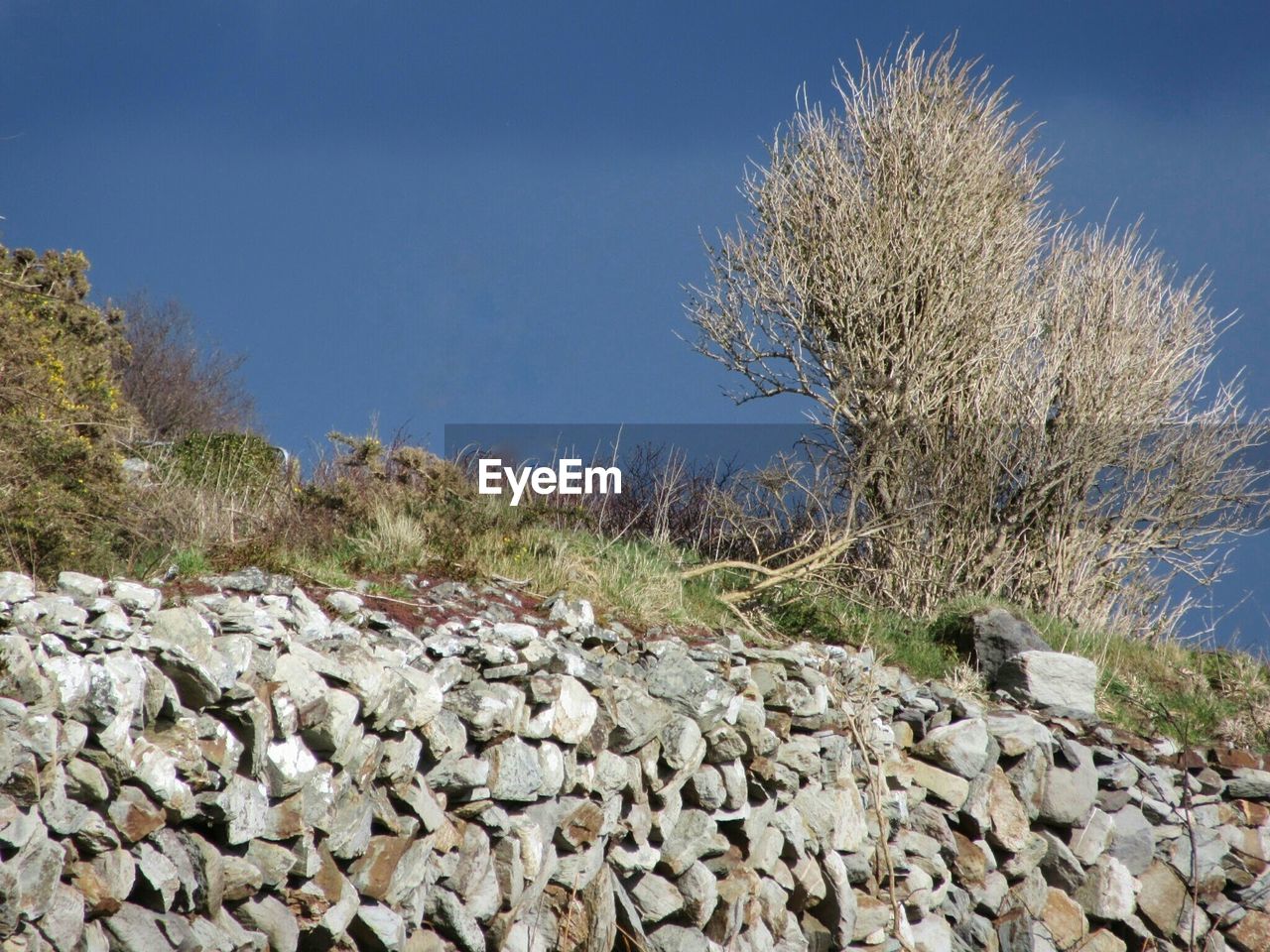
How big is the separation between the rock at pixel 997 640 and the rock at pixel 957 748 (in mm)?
1305

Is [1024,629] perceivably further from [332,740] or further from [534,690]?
[332,740]

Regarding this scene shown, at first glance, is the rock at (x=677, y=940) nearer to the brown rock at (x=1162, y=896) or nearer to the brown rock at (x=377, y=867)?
the brown rock at (x=377, y=867)

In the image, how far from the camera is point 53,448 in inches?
191

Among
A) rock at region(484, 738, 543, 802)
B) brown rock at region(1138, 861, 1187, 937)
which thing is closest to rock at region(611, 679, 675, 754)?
rock at region(484, 738, 543, 802)

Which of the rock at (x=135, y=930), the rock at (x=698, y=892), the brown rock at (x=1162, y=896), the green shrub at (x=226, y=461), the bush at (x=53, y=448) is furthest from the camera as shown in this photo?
the green shrub at (x=226, y=461)

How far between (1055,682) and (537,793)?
3.77 m

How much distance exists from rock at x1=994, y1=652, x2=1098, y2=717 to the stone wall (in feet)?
0.06

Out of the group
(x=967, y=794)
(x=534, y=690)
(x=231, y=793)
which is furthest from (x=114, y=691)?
(x=967, y=794)

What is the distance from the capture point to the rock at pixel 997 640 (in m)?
6.77

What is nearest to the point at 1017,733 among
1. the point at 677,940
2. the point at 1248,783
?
the point at 1248,783

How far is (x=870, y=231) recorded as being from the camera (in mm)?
8773

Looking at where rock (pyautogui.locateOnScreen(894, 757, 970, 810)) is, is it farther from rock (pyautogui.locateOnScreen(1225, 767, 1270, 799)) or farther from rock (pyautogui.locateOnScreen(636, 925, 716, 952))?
rock (pyautogui.locateOnScreen(1225, 767, 1270, 799))

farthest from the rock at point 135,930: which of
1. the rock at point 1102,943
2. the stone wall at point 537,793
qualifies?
the rock at point 1102,943

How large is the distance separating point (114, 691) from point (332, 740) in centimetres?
72
